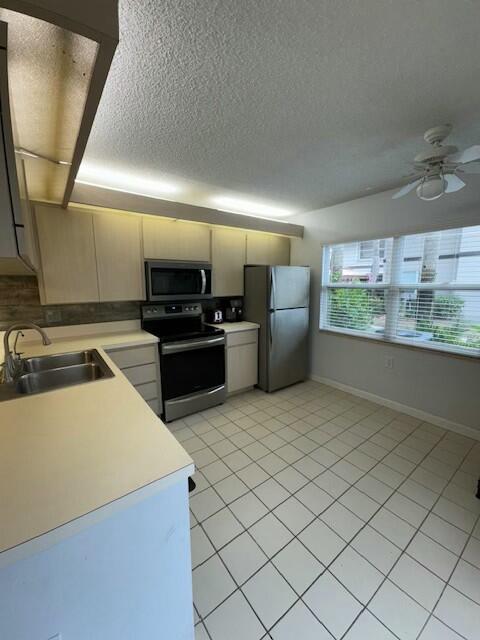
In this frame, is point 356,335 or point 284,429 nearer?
point 284,429

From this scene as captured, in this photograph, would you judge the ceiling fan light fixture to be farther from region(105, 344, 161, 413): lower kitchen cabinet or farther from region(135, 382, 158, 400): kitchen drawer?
region(135, 382, 158, 400): kitchen drawer

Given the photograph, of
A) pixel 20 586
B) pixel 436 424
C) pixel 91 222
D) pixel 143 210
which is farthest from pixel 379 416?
pixel 91 222

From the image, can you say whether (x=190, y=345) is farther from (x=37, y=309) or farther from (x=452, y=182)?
(x=452, y=182)

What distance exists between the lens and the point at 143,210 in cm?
248

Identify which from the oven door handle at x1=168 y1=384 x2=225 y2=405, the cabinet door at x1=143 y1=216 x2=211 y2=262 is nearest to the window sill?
the oven door handle at x1=168 y1=384 x2=225 y2=405

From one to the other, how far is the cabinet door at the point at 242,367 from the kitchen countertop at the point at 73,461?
1.93 metres

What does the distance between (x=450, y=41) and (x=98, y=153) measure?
212 centimetres

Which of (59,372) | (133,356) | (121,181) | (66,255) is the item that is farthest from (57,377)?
(121,181)

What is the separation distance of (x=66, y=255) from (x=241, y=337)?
198cm

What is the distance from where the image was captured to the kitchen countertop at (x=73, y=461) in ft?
2.01

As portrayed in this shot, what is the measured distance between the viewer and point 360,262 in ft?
Answer: 10.4

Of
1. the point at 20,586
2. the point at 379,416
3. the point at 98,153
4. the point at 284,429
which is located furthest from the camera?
the point at 379,416

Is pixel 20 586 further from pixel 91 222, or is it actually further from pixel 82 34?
pixel 91 222

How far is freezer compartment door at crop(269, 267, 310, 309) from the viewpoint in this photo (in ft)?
10.5
